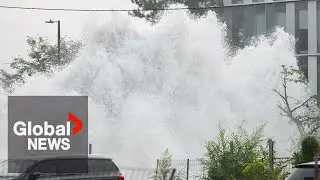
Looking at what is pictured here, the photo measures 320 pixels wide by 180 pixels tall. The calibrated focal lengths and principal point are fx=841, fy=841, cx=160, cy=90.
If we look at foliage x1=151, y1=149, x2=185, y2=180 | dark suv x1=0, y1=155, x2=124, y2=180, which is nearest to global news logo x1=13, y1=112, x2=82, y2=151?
foliage x1=151, y1=149, x2=185, y2=180

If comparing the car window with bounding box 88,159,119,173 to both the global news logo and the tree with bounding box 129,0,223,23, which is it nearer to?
the global news logo

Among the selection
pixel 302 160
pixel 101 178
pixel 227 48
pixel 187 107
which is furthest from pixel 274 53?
pixel 101 178

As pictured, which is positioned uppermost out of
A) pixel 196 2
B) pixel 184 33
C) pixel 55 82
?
pixel 196 2

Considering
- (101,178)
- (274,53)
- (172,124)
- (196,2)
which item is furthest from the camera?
(196,2)

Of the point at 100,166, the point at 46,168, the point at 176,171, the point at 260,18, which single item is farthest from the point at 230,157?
the point at 260,18

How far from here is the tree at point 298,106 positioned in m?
46.7

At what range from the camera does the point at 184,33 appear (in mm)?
55781

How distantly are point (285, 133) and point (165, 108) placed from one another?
7888 millimetres

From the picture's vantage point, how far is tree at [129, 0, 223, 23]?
68.9 metres

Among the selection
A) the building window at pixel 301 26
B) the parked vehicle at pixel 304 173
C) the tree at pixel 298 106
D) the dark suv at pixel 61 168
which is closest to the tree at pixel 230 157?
the dark suv at pixel 61 168

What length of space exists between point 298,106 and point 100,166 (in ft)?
93.3

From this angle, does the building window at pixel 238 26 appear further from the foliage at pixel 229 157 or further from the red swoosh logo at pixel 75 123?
the foliage at pixel 229 157

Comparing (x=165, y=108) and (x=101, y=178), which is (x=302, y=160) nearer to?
(x=101, y=178)

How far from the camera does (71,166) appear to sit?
67.1ft
